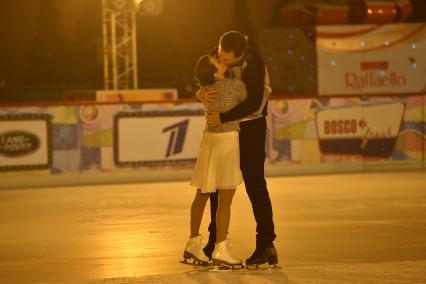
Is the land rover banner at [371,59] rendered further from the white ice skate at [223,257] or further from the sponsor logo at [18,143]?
the white ice skate at [223,257]

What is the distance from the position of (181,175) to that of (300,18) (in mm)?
13140

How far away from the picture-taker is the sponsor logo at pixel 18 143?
50.5 ft

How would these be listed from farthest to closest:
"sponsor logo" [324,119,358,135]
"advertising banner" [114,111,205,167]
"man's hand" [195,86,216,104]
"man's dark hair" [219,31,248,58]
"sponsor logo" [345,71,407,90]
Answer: "sponsor logo" [345,71,407,90], "sponsor logo" [324,119,358,135], "advertising banner" [114,111,205,167], "man's hand" [195,86,216,104], "man's dark hair" [219,31,248,58]

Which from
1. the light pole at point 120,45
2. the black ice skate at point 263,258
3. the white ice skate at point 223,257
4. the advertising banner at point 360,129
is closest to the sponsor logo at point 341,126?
the advertising banner at point 360,129

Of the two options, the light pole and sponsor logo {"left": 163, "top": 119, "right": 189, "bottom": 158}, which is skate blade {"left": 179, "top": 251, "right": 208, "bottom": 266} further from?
the light pole

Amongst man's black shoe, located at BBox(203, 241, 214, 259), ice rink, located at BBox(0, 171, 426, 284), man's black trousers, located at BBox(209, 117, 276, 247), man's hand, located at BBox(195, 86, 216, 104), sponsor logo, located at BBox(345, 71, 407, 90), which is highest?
man's hand, located at BBox(195, 86, 216, 104)

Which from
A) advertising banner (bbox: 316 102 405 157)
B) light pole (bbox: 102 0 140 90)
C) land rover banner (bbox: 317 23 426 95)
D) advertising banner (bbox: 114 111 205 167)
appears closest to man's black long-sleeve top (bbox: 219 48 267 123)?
Result: advertising banner (bbox: 114 111 205 167)

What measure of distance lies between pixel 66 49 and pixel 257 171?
2337cm

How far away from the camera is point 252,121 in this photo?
7.48 metres

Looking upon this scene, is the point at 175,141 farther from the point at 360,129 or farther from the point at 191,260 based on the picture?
the point at 191,260

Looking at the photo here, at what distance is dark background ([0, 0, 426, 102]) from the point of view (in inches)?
1172

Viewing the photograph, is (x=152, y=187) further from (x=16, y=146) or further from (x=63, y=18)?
(x=63, y=18)

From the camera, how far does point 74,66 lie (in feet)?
99.2

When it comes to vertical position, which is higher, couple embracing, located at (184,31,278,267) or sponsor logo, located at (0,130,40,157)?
couple embracing, located at (184,31,278,267)
